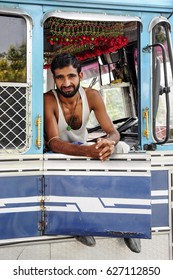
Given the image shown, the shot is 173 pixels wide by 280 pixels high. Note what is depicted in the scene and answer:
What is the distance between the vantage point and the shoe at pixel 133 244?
3.56 meters

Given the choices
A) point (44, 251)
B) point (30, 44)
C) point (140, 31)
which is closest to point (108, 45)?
point (140, 31)

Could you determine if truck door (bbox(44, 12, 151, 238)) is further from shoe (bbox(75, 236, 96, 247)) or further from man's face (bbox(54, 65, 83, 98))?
man's face (bbox(54, 65, 83, 98))

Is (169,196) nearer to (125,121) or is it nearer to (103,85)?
(125,121)

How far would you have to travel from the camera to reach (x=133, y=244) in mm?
3555

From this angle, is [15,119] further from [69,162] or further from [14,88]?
[69,162]

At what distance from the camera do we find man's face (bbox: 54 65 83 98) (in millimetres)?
3557

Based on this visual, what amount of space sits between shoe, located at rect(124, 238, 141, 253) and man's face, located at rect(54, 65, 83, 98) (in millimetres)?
1242

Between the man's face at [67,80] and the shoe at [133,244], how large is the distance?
4.07 feet

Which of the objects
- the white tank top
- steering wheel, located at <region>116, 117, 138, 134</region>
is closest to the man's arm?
the white tank top

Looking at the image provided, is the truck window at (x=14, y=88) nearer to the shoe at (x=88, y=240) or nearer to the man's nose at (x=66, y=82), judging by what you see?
the man's nose at (x=66, y=82)

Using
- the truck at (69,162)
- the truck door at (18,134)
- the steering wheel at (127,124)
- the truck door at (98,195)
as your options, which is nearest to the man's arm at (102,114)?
the truck at (69,162)

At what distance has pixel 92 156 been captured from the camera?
11.0 ft
